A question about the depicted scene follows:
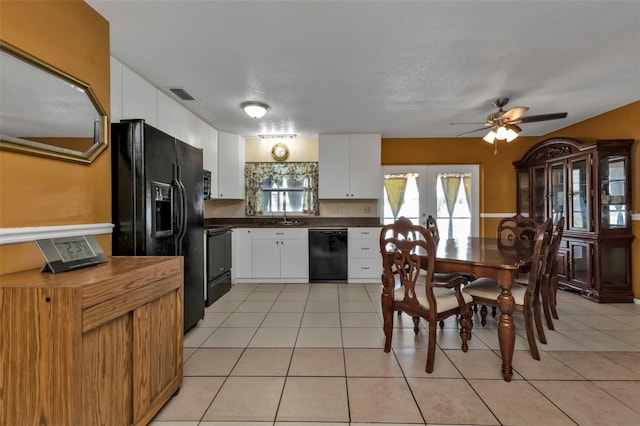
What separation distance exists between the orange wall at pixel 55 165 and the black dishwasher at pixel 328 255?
2.93 meters

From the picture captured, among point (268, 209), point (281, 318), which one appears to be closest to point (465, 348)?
point (281, 318)

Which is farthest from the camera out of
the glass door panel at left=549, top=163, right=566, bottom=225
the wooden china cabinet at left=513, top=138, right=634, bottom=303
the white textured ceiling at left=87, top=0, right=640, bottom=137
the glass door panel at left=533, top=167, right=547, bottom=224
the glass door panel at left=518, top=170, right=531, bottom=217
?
the glass door panel at left=518, top=170, right=531, bottom=217

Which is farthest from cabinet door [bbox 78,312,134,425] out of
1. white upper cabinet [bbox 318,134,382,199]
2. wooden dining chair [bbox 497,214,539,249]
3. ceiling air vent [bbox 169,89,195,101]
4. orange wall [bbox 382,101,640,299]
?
orange wall [bbox 382,101,640,299]

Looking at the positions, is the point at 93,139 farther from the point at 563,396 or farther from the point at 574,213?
the point at 574,213

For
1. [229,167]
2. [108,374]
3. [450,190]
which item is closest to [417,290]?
[108,374]

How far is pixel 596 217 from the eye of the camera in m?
3.48

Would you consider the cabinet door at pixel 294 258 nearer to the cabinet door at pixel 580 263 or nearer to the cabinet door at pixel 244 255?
the cabinet door at pixel 244 255

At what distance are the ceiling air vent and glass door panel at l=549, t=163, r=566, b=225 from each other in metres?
4.78

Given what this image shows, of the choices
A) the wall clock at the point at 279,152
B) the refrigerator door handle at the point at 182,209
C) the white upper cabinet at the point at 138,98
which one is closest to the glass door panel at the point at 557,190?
the wall clock at the point at 279,152

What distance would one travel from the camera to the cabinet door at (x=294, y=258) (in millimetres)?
4496

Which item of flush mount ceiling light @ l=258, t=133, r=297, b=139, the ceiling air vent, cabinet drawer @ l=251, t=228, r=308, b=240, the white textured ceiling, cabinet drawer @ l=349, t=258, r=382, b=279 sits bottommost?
cabinet drawer @ l=349, t=258, r=382, b=279

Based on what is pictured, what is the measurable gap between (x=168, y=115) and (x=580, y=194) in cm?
500

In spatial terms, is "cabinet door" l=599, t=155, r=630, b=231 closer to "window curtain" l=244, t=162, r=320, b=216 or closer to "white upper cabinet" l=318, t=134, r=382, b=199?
"white upper cabinet" l=318, t=134, r=382, b=199

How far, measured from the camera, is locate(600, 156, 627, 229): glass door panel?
136 inches
